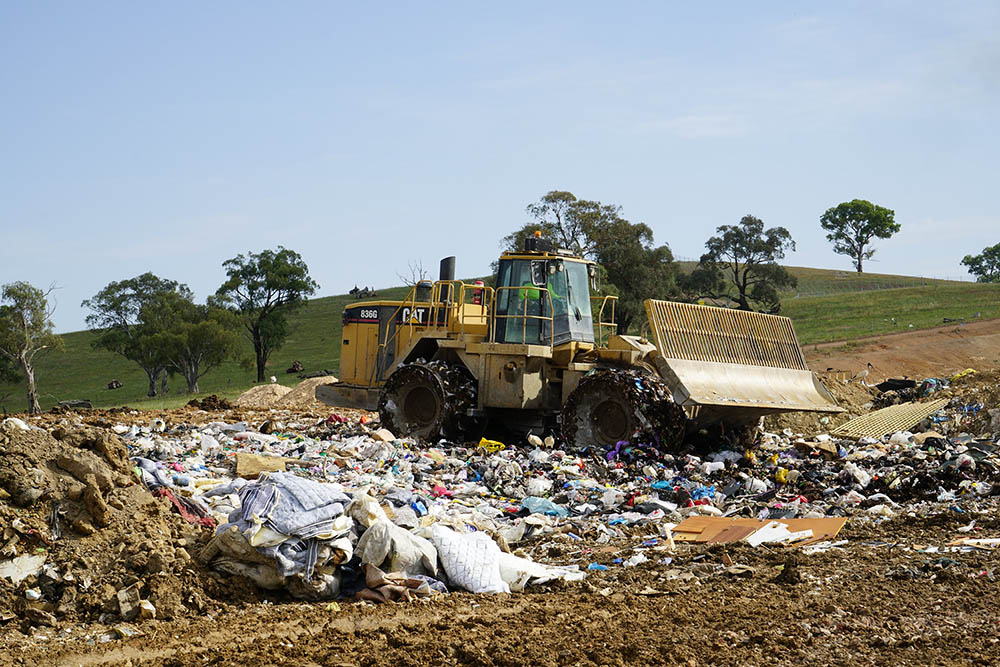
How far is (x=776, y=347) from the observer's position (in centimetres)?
1362

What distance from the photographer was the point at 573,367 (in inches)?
516

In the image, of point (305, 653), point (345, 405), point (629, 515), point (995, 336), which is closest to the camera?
point (305, 653)

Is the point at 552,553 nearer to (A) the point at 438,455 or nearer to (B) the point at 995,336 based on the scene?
(A) the point at 438,455

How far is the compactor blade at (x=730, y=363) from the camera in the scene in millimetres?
12117

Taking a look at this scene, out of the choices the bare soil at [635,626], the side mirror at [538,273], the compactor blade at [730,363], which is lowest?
the bare soil at [635,626]

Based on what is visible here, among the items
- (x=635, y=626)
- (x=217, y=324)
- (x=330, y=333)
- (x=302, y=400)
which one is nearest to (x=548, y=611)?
(x=635, y=626)

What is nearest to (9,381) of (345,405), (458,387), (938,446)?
(345,405)

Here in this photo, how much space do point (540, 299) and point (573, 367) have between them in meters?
1.01

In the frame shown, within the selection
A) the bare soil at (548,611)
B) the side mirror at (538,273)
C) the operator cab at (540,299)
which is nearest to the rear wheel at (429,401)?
the operator cab at (540,299)

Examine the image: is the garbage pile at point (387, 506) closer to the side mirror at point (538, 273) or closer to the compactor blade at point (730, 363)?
the compactor blade at point (730, 363)

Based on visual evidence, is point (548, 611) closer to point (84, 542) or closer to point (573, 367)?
point (84, 542)

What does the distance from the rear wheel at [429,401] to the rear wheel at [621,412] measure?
66.6 inches

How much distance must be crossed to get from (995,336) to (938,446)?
23.7 metres

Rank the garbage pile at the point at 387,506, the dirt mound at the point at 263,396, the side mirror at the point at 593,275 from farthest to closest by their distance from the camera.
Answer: the dirt mound at the point at 263,396
the side mirror at the point at 593,275
the garbage pile at the point at 387,506
